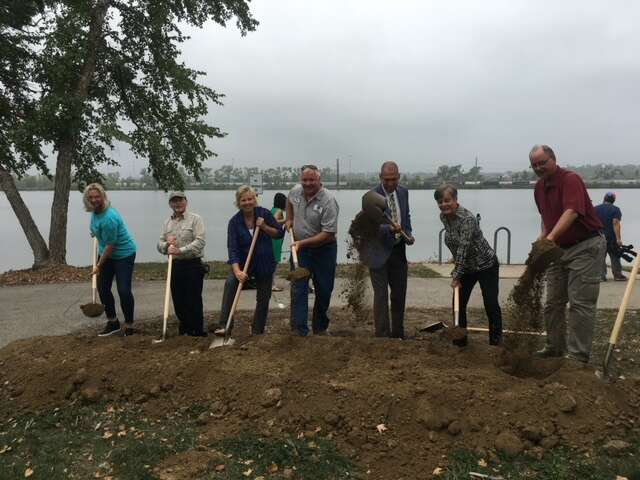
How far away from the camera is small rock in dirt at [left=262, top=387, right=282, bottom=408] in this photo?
365cm

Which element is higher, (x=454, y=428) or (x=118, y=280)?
(x=118, y=280)

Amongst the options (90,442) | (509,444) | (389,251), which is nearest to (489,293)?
(389,251)

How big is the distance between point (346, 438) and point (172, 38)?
10.8 m

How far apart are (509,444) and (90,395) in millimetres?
3093

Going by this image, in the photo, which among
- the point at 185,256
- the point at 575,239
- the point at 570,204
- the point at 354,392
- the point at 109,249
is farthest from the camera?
the point at 109,249

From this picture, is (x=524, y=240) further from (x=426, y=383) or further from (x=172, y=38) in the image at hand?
(x=426, y=383)

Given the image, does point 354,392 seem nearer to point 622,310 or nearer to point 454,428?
point 454,428

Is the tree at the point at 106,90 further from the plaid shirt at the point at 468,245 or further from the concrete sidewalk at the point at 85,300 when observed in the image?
the plaid shirt at the point at 468,245

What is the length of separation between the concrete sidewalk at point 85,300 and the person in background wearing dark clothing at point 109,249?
1.11m

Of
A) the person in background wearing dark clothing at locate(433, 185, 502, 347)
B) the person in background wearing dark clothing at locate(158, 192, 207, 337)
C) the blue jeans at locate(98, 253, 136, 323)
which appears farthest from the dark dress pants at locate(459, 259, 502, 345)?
the blue jeans at locate(98, 253, 136, 323)

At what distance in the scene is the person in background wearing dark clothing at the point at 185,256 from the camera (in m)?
5.29

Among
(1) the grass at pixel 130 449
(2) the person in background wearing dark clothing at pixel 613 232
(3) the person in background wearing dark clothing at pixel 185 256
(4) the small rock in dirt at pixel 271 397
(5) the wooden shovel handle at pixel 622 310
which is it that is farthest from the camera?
(2) the person in background wearing dark clothing at pixel 613 232

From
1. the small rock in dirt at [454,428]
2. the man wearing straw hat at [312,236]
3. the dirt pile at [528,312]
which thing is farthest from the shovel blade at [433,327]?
the small rock in dirt at [454,428]

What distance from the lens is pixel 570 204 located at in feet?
13.8
